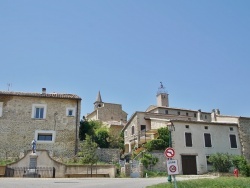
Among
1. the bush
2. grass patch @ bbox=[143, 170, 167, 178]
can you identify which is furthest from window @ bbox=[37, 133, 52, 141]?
the bush

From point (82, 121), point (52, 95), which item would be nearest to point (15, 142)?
point (52, 95)

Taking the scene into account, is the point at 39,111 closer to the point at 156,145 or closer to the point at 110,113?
the point at 156,145

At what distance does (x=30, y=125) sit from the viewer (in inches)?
1174

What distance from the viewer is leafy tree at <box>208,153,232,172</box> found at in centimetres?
3027

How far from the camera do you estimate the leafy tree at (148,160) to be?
27909 millimetres

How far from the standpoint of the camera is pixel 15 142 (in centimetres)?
2900

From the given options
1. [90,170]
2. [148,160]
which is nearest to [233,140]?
[148,160]

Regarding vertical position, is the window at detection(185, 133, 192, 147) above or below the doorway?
above

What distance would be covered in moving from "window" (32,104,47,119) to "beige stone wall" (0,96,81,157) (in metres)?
0.33

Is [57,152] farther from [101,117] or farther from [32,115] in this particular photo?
[101,117]

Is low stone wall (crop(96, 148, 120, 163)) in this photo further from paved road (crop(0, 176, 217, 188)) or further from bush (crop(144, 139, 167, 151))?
paved road (crop(0, 176, 217, 188))

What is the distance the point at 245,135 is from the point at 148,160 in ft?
48.8

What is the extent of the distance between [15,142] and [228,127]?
25546 millimetres

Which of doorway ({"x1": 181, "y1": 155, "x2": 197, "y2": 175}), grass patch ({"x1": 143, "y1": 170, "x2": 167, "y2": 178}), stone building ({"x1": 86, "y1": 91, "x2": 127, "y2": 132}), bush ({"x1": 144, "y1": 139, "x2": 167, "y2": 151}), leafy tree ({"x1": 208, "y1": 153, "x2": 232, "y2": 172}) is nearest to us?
grass patch ({"x1": 143, "y1": 170, "x2": 167, "y2": 178})
